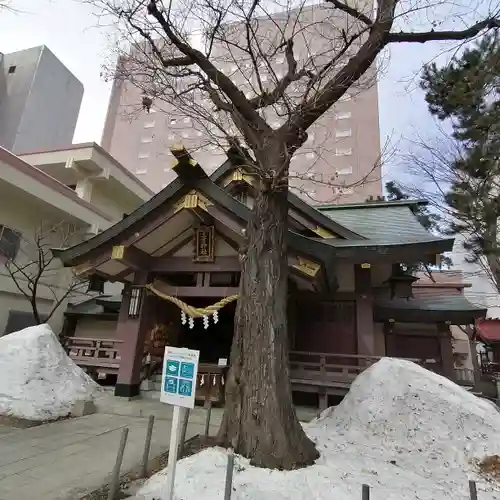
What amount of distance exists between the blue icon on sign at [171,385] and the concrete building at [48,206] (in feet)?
38.3

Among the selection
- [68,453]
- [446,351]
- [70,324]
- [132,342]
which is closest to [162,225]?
[132,342]

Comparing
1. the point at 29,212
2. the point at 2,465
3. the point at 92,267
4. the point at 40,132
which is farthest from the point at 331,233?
the point at 40,132

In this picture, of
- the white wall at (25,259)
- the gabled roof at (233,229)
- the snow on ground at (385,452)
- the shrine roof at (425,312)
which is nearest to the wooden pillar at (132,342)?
the gabled roof at (233,229)

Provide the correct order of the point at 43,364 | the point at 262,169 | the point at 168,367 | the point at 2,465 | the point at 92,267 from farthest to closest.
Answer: the point at 92,267 < the point at 43,364 < the point at 262,169 < the point at 2,465 < the point at 168,367

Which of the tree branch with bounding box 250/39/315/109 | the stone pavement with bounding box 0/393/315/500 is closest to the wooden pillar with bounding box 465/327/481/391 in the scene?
the stone pavement with bounding box 0/393/315/500

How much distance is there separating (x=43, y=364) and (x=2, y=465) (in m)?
3.19

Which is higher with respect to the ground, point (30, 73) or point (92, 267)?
A: point (30, 73)

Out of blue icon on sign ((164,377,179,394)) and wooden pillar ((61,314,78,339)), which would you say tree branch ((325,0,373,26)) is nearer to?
blue icon on sign ((164,377,179,394))

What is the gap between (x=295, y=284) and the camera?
409 inches

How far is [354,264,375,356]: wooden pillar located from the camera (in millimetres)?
9625

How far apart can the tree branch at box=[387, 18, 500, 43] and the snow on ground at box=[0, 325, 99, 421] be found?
9.43 m

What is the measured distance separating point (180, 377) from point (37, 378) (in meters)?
5.24

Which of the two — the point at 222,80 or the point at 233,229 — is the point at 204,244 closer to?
the point at 233,229

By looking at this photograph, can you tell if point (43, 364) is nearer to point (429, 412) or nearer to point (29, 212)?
point (429, 412)
